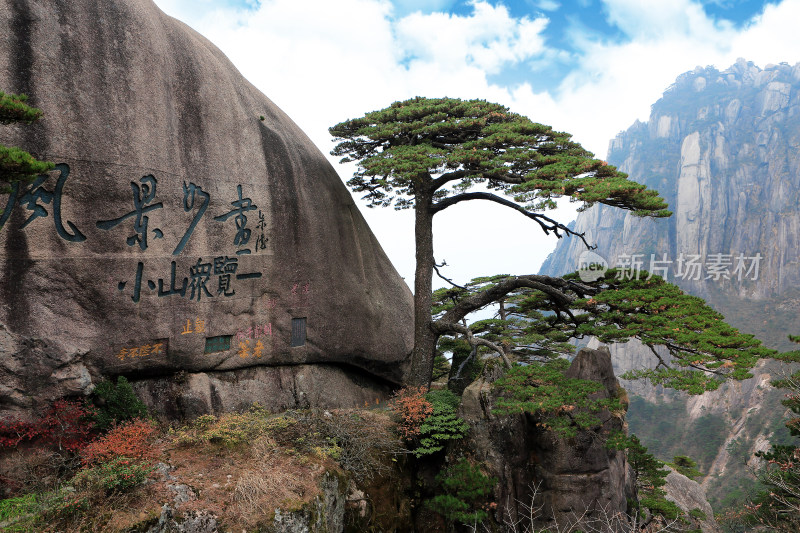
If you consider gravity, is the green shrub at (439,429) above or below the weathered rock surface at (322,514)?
above

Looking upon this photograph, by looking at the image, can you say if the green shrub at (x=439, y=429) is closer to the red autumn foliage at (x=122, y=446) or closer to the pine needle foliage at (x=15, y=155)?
the red autumn foliage at (x=122, y=446)

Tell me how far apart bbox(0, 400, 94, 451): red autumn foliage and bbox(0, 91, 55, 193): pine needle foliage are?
374 cm

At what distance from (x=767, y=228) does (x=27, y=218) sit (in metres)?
92.8

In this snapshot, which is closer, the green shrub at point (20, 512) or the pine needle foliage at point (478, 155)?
the green shrub at point (20, 512)

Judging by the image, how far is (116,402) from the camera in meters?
7.43

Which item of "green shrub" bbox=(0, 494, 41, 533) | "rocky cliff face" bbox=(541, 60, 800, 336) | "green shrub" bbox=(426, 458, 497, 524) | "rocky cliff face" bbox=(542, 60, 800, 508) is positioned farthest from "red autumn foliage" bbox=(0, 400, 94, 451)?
"rocky cliff face" bbox=(541, 60, 800, 336)

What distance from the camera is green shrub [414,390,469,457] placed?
898 cm

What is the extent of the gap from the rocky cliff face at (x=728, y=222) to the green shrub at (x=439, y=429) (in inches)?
1816

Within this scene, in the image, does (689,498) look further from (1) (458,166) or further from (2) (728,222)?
(2) (728,222)

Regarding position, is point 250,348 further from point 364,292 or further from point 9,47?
point 9,47

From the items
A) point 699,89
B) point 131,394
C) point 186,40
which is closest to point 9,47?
point 186,40

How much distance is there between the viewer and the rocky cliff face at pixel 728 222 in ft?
181

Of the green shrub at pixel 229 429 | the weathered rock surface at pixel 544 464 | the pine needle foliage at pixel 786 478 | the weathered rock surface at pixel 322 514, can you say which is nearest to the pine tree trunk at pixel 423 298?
the weathered rock surface at pixel 544 464

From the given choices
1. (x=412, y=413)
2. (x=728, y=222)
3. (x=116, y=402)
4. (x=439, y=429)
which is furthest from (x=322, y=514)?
(x=728, y=222)
